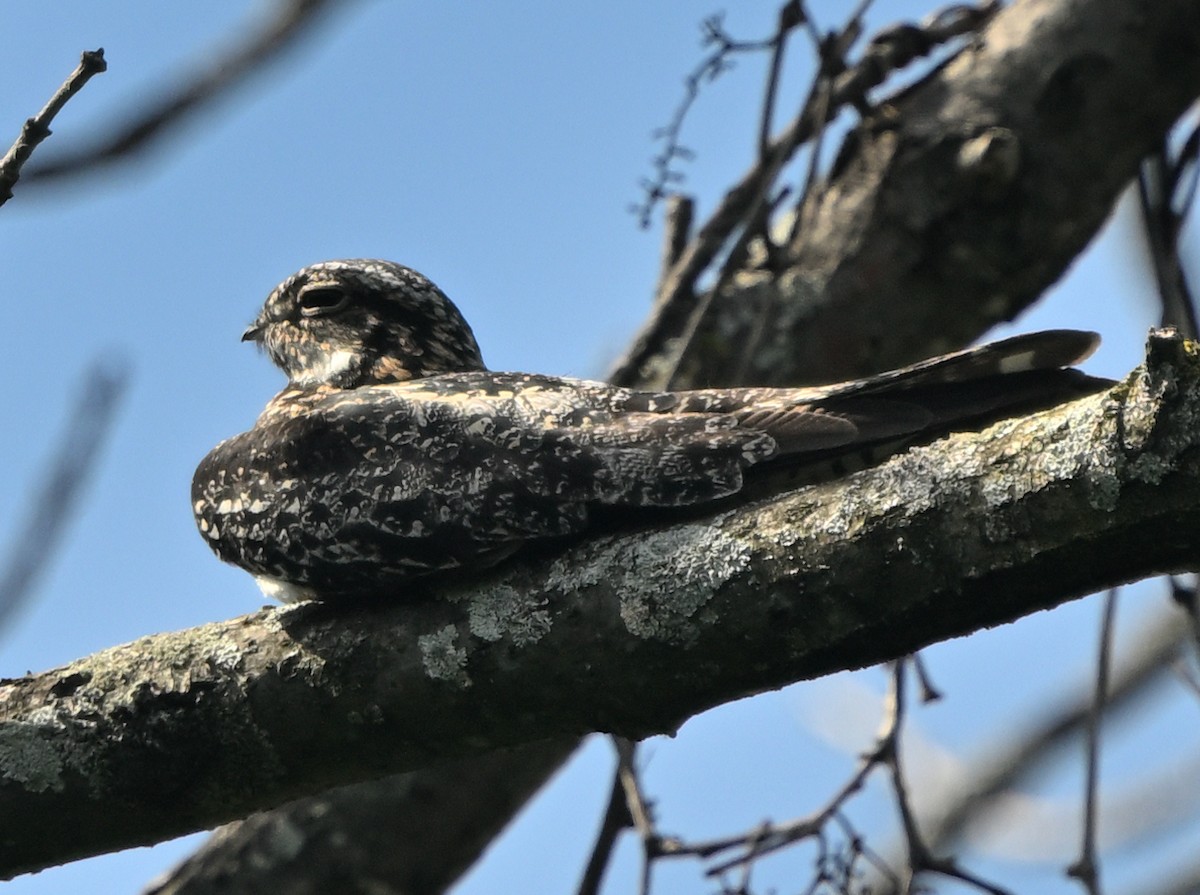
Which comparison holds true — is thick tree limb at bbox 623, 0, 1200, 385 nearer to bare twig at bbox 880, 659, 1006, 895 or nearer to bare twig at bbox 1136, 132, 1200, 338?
bare twig at bbox 1136, 132, 1200, 338

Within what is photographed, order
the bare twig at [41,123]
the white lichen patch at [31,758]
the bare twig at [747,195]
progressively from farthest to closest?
the bare twig at [747,195] → the white lichen patch at [31,758] → the bare twig at [41,123]

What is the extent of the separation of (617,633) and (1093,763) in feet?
5.39

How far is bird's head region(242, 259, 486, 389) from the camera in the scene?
15.7 feet

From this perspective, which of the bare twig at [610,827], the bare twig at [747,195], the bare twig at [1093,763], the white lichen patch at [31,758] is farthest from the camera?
the bare twig at [747,195]

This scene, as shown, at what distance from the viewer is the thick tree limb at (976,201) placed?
515 cm

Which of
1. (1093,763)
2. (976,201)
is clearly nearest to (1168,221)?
(976,201)

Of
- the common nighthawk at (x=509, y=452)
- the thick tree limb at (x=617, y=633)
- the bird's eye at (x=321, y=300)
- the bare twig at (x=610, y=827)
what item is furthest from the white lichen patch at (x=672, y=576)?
the bird's eye at (x=321, y=300)

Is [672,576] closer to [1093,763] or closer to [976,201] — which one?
[1093,763]

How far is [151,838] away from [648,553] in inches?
46.1

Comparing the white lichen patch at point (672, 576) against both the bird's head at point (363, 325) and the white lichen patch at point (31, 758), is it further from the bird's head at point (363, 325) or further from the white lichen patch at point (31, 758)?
the bird's head at point (363, 325)

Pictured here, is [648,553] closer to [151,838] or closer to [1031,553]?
[1031,553]

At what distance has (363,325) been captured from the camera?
4801 mm

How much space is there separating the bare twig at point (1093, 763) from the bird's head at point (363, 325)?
6.78 ft

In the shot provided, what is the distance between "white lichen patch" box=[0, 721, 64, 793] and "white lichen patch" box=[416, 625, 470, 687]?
75 cm
